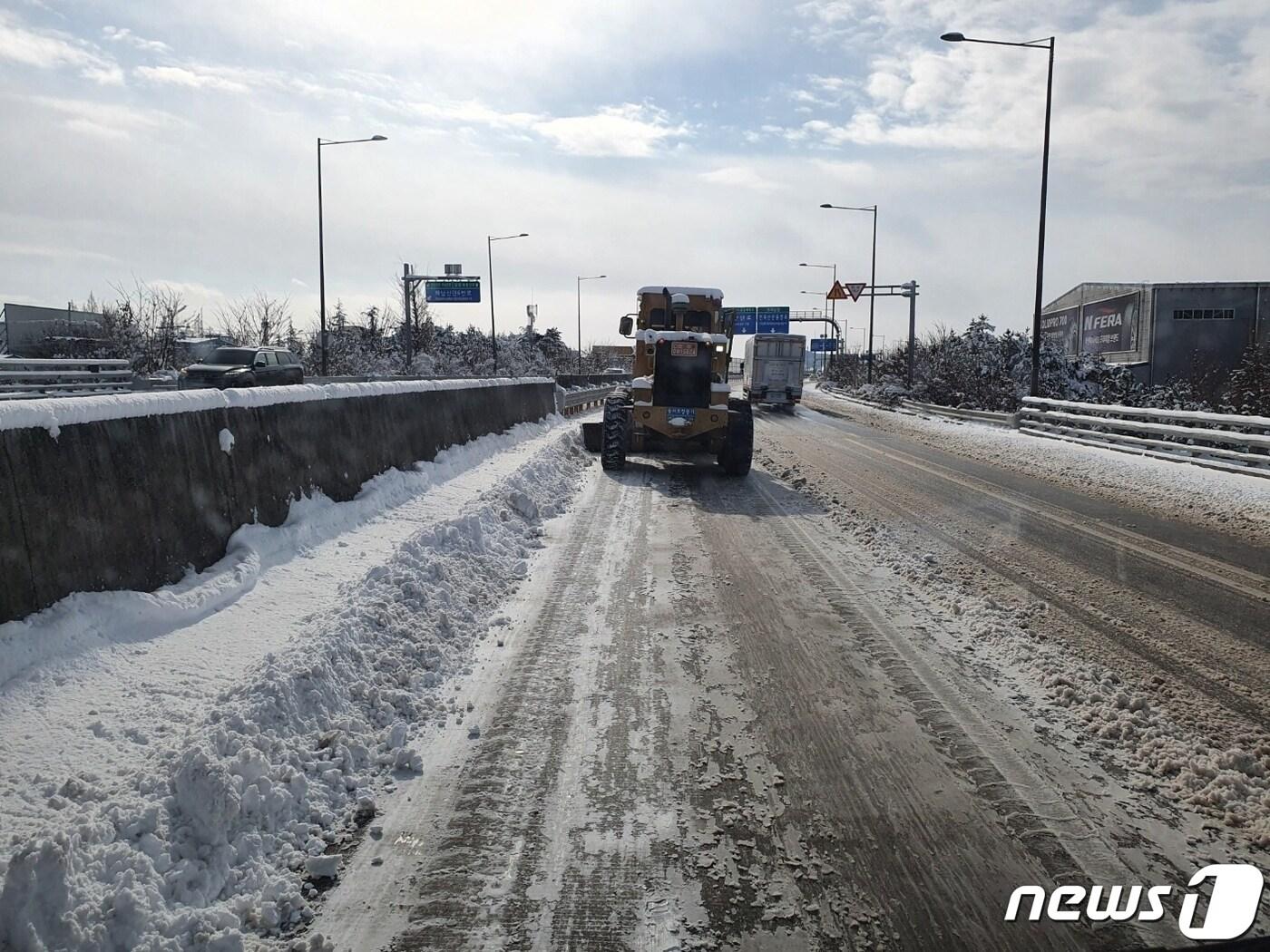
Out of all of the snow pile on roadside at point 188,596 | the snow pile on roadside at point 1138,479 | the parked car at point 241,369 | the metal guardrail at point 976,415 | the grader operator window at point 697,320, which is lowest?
the snow pile on roadside at point 1138,479

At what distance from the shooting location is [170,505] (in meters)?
5.88

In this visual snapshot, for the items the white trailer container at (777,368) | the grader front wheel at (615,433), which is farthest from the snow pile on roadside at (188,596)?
the white trailer container at (777,368)

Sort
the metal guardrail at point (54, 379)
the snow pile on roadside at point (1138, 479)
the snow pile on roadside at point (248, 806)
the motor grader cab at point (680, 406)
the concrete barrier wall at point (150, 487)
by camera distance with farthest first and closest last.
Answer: the metal guardrail at point (54, 379) → the motor grader cab at point (680, 406) → the snow pile on roadside at point (1138, 479) → the concrete barrier wall at point (150, 487) → the snow pile on roadside at point (248, 806)

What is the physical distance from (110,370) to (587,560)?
77.5ft

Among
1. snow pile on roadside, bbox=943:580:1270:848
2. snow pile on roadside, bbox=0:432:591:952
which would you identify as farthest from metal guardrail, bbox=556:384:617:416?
snow pile on roadside, bbox=0:432:591:952

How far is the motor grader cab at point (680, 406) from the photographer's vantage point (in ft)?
49.9

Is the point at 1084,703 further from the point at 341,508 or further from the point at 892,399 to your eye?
the point at 892,399

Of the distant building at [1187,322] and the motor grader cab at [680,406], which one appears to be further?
the distant building at [1187,322]

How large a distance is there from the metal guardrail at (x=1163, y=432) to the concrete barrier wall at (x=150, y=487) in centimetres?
1435

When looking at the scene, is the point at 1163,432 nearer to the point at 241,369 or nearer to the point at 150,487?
the point at 150,487

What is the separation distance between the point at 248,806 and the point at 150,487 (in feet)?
9.95

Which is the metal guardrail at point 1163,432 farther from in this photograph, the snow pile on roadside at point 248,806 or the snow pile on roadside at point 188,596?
the snow pile on roadside at point 248,806

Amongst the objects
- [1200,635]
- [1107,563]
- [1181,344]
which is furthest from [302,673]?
[1181,344]

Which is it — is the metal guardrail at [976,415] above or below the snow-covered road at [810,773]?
above
